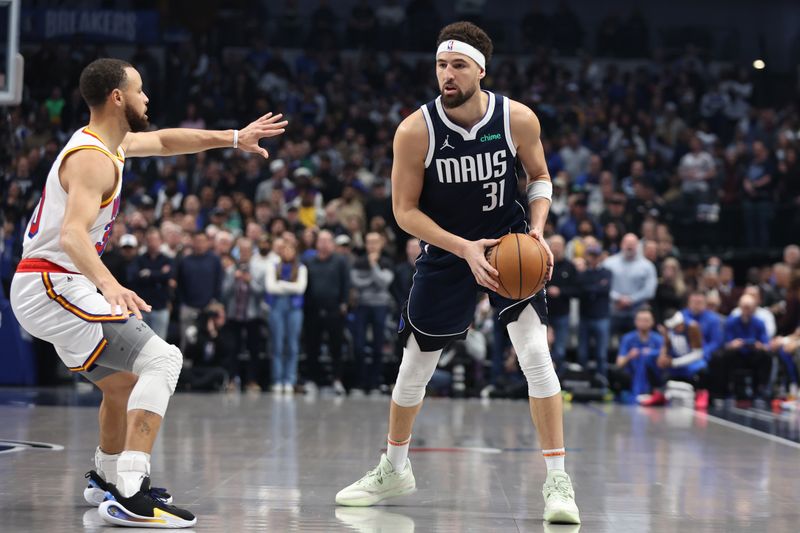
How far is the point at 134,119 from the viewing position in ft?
16.9

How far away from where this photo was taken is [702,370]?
46.7 ft

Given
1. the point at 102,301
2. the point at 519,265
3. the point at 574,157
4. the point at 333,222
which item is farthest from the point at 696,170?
the point at 102,301

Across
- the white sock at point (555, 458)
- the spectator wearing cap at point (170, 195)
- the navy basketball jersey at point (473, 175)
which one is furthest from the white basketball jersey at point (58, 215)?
the spectator wearing cap at point (170, 195)

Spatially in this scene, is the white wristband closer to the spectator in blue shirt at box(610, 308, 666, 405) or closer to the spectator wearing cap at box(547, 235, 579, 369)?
the spectator wearing cap at box(547, 235, 579, 369)

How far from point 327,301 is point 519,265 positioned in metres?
9.06

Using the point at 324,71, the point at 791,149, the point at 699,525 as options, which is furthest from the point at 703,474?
the point at 324,71

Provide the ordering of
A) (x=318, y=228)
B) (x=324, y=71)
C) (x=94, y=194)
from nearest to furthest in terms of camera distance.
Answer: (x=94, y=194) → (x=318, y=228) → (x=324, y=71)

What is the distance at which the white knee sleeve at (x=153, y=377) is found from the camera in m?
4.92

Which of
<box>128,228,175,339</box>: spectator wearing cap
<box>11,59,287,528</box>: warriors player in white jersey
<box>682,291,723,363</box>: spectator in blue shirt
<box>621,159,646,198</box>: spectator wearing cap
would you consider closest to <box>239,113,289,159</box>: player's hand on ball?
<box>11,59,287,528</box>: warriors player in white jersey

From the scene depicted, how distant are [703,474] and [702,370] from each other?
24.8ft

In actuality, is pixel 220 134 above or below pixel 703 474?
above

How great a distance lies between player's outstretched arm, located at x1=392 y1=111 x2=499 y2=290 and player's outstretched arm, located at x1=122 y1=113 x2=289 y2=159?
63cm

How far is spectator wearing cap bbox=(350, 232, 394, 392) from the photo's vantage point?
13969 mm

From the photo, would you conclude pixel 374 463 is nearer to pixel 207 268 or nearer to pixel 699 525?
pixel 699 525
